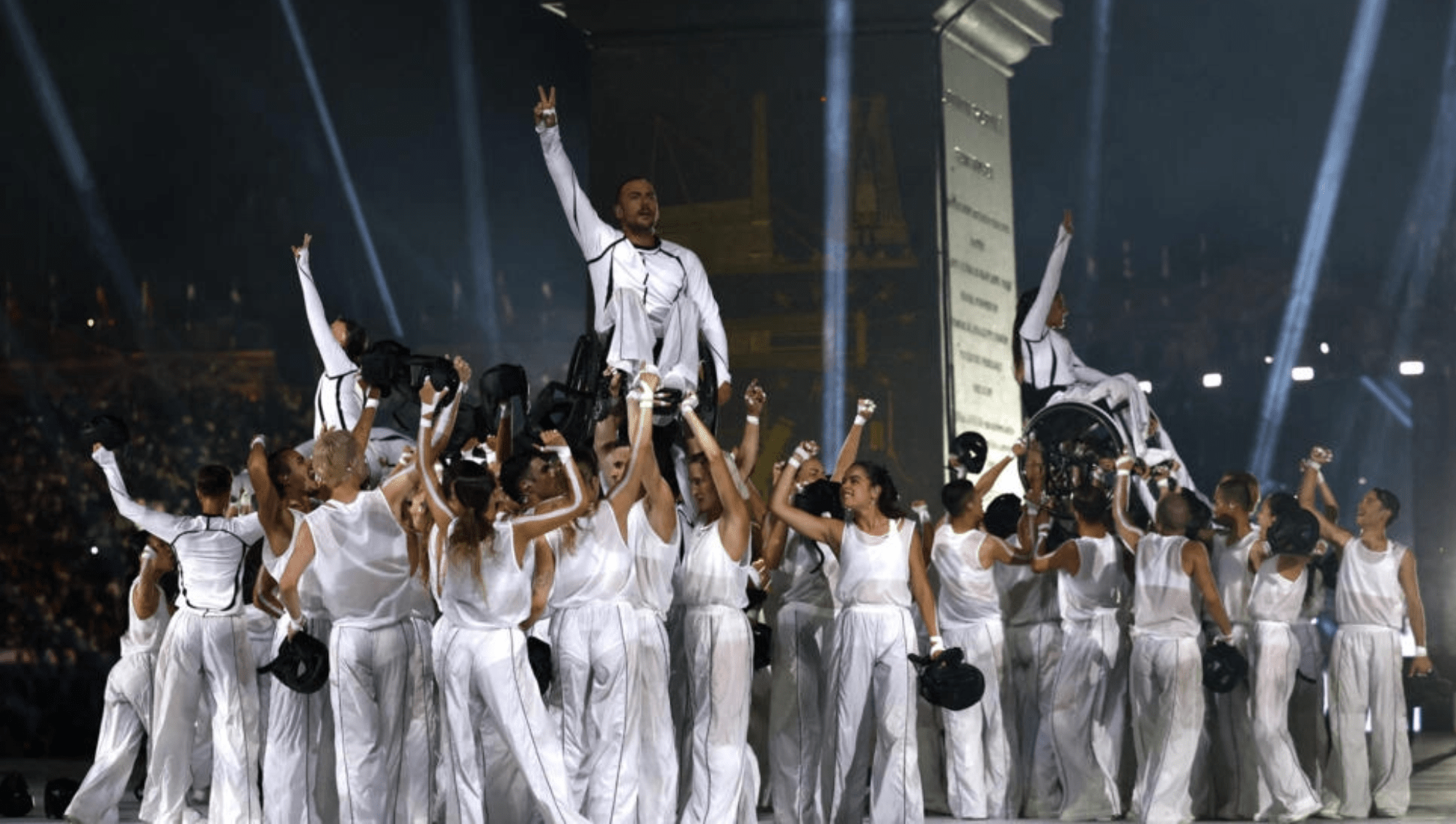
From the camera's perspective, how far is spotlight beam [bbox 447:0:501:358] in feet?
75.1

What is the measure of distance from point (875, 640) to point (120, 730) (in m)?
4.47

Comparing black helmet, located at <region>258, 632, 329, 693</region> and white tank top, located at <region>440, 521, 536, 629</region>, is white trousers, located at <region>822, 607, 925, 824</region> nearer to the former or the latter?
white tank top, located at <region>440, 521, 536, 629</region>

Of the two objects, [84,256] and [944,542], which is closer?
[944,542]

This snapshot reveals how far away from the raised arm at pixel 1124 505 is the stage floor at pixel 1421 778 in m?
1.64

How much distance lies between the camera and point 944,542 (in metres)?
11.9

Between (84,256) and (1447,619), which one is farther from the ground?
(84,256)

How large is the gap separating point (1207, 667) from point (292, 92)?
1370 cm

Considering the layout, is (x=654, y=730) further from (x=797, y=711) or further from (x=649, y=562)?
(x=797, y=711)

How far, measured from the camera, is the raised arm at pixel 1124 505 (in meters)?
11.6

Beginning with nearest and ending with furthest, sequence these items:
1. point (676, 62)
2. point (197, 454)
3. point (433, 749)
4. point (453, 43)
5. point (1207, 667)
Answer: point (433, 749), point (1207, 667), point (676, 62), point (197, 454), point (453, 43)

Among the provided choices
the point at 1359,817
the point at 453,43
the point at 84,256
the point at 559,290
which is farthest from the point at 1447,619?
the point at 84,256

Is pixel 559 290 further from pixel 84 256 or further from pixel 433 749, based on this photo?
pixel 433 749

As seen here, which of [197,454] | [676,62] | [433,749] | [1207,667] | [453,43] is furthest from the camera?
[453,43]

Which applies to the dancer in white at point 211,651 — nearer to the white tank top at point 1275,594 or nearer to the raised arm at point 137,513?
the raised arm at point 137,513
